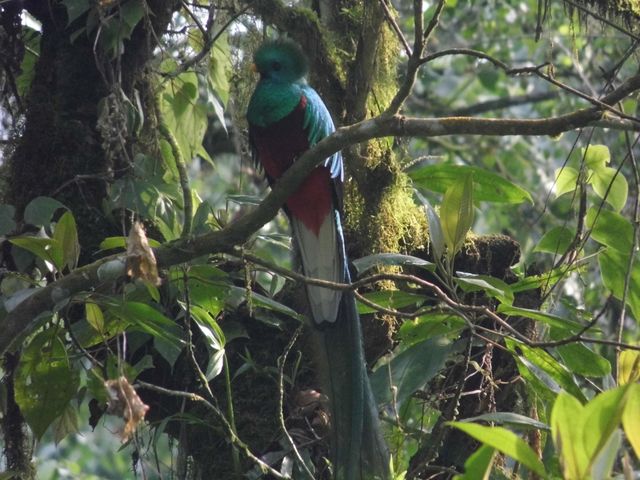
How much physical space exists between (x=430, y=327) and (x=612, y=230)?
0.55 meters

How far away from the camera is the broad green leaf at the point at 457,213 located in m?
2.33

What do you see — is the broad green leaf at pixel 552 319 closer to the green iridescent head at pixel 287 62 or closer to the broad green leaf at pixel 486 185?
the broad green leaf at pixel 486 185

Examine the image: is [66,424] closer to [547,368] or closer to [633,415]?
[547,368]

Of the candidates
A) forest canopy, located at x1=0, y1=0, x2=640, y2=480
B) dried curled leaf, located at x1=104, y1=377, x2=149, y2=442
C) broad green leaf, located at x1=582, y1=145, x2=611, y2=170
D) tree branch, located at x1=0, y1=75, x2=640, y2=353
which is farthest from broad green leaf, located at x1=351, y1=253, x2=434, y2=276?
dried curled leaf, located at x1=104, y1=377, x2=149, y2=442

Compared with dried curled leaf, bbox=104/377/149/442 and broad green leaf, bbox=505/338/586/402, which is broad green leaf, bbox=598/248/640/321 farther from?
dried curled leaf, bbox=104/377/149/442

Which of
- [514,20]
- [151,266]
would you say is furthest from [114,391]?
[514,20]

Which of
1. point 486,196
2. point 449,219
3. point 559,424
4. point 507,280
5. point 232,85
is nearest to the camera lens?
point 559,424

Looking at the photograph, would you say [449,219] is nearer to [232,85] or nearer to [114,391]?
[114,391]

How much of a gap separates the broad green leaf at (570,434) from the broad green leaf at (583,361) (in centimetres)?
108

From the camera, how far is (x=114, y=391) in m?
1.82

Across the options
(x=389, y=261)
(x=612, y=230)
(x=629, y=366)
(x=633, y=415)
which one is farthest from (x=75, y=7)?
(x=633, y=415)

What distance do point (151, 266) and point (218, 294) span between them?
2.12 ft

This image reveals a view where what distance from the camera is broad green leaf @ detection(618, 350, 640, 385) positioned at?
203 cm

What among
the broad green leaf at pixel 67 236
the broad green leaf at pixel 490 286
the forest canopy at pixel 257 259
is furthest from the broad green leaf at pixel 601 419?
the broad green leaf at pixel 67 236
